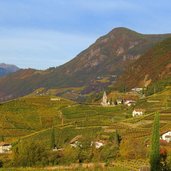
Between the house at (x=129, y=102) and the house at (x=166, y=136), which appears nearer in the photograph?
the house at (x=166, y=136)

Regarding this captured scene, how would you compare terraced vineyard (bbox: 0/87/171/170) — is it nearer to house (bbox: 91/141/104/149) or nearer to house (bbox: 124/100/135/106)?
house (bbox: 91/141/104/149)

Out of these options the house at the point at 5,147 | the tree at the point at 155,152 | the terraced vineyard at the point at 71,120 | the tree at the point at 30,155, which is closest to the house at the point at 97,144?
the terraced vineyard at the point at 71,120

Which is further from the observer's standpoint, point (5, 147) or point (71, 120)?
point (71, 120)

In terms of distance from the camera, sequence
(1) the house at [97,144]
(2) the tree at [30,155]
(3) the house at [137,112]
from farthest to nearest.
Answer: (3) the house at [137,112] < (1) the house at [97,144] < (2) the tree at [30,155]

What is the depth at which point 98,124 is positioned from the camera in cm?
11631

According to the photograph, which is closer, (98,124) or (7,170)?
(7,170)

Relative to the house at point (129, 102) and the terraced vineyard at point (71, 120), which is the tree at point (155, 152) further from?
the house at point (129, 102)

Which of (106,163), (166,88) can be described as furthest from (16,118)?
(106,163)

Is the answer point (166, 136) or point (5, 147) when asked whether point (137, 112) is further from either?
point (5, 147)

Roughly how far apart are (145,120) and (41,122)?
127 feet

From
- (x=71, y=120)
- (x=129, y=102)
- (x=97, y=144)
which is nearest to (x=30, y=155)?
(x=97, y=144)

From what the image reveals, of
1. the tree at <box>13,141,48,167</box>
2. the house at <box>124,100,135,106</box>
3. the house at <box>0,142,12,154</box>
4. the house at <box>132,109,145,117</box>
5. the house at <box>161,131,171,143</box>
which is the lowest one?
the house at <box>0,142,12,154</box>

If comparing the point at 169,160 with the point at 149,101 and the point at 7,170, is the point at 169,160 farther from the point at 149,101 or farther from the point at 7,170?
the point at 149,101

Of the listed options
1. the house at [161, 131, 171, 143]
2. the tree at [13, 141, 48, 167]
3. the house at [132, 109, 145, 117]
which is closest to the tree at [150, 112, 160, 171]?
the tree at [13, 141, 48, 167]
